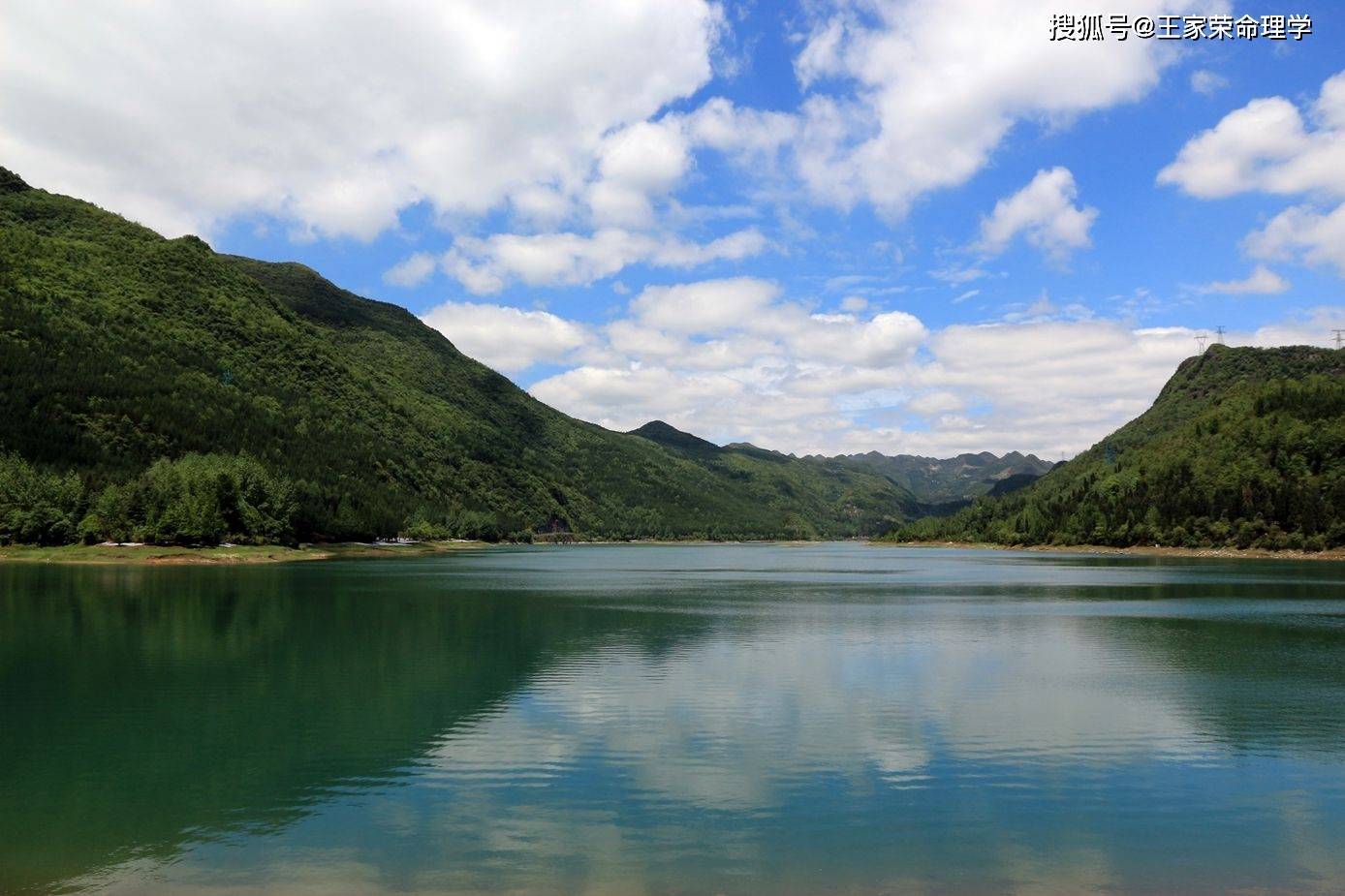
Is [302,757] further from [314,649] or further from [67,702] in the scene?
[314,649]

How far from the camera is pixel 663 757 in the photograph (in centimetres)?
2611

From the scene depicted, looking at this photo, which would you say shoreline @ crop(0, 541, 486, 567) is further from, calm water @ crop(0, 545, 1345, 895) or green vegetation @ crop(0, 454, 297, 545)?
calm water @ crop(0, 545, 1345, 895)

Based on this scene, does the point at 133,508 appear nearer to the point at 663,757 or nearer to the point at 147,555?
the point at 147,555

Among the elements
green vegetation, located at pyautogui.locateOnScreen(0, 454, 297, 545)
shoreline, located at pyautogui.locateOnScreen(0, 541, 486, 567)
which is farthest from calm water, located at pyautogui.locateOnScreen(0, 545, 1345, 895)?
green vegetation, located at pyautogui.locateOnScreen(0, 454, 297, 545)

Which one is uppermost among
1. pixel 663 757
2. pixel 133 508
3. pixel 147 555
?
pixel 133 508

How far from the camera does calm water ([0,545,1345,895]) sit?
1766 cm

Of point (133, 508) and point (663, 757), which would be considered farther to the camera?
point (133, 508)

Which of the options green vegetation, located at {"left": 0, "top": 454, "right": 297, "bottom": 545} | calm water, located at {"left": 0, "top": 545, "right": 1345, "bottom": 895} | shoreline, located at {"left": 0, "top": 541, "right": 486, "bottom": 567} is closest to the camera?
calm water, located at {"left": 0, "top": 545, "right": 1345, "bottom": 895}

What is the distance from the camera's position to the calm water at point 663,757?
17656mm

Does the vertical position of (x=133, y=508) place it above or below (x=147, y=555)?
above

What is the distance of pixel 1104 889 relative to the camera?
649 inches

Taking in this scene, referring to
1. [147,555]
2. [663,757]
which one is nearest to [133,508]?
[147,555]

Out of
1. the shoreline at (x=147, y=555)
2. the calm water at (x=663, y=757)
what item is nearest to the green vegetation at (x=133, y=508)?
the shoreline at (x=147, y=555)

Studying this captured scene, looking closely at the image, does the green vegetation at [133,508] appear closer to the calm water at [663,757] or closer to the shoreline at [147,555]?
the shoreline at [147,555]
